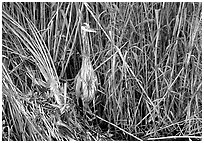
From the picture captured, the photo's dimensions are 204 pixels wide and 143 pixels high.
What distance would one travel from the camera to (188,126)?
1.26 meters

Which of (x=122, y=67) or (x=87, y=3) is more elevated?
(x=87, y=3)

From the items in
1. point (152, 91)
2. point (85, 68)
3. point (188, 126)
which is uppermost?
point (85, 68)

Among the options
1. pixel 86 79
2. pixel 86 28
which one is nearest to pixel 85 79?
pixel 86 79

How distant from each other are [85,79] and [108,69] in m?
0.09

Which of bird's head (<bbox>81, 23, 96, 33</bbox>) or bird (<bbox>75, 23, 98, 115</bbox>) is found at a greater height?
bird's head (<bbox>81, 23, 96, 33</bbox>)

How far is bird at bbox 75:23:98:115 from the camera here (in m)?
1.20

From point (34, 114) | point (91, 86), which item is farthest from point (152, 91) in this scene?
point (34, 114)

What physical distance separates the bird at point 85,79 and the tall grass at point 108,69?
0.03 metres

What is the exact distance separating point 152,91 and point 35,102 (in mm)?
437

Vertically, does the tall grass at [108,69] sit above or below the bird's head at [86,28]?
below

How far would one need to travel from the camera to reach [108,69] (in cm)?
124

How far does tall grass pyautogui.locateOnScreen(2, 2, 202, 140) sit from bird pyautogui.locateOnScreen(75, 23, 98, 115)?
0.03 meters

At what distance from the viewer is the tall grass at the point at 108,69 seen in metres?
1.21

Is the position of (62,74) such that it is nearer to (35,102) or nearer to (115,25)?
(35,102)
